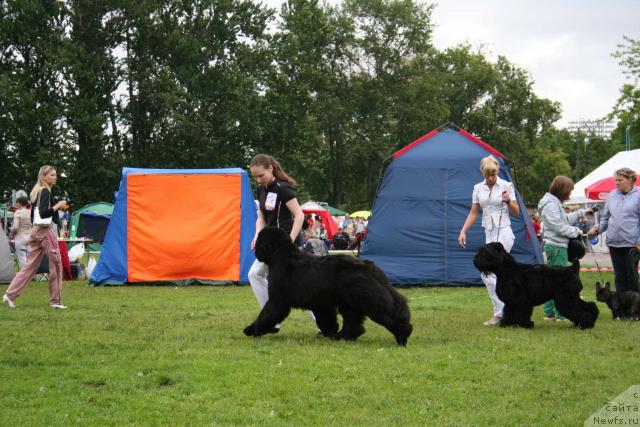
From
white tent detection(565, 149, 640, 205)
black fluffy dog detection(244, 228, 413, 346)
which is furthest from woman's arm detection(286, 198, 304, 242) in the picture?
white tent detection(565, 149, 640, 205)

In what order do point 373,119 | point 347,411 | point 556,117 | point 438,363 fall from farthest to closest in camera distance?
point 556,117 < point 373,119 < point 438,363 < point 347,411

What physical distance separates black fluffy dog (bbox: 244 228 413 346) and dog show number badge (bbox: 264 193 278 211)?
1.59 feet

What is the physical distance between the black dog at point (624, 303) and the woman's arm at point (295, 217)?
4.21 m

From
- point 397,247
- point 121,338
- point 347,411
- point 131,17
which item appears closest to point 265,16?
point 131,17

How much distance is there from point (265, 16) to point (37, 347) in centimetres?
3200

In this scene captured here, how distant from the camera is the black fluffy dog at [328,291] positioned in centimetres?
688

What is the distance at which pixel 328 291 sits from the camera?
7.02 metres

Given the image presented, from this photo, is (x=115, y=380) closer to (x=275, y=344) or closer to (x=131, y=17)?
(x=275, y=344)

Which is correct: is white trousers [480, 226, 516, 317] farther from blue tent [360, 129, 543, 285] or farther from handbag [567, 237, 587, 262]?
blue tent [360, 129, 543, 285]

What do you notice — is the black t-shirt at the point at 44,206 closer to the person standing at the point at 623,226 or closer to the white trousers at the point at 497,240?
the white trousers at the point at 497,240

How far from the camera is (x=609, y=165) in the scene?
20.7m

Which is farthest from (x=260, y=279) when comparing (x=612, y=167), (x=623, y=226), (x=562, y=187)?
(x=612, y=167)

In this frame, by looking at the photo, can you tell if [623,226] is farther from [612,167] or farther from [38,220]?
[612,167]

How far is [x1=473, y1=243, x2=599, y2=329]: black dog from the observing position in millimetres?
8320
